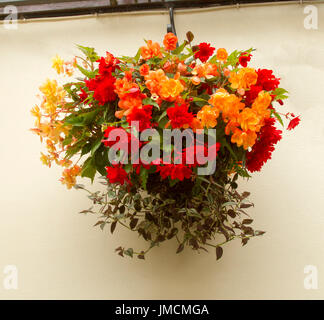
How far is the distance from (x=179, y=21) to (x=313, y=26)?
23.5 inches

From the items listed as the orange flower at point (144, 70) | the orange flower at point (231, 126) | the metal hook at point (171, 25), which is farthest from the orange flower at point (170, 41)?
the metal hook at point (171, 25)

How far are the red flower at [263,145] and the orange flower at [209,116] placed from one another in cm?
18

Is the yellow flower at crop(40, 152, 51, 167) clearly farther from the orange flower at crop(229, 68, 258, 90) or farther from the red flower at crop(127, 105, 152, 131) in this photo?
the orange flower at crop(229, 68, 258, 90)

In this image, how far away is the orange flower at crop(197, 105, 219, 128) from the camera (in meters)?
0.97

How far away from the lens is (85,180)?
1.47m

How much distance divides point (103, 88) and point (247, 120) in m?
0.41

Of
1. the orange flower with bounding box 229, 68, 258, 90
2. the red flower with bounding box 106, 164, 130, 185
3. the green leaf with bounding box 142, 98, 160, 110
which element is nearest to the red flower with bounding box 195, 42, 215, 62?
the orange flower with bounding box 229, 68, 258, 90

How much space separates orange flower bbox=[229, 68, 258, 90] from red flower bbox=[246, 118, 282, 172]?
4.9 inches

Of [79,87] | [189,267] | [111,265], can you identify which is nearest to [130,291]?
[111,265]

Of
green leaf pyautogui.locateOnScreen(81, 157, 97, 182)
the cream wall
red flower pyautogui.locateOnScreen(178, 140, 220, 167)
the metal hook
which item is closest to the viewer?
red flower pyautogui.locateOnScreen(178, 140, 220, 167)

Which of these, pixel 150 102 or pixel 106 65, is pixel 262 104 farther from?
pixel 106 65

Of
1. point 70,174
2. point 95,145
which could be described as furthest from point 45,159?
point 95,145
